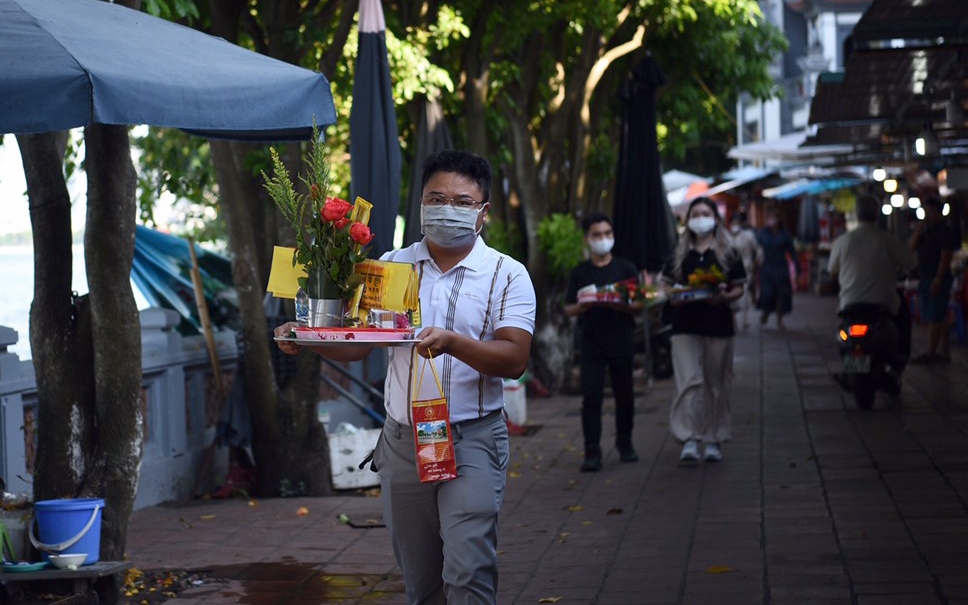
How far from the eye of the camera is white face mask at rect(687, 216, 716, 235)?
10.4 meters

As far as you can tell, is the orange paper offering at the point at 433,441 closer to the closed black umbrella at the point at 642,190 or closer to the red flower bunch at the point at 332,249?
the red flower bunch at the point at 332,249

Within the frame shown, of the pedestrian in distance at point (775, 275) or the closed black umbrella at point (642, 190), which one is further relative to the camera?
the pedestrian in distance at point (775, 275)

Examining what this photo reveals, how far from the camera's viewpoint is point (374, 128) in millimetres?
9219

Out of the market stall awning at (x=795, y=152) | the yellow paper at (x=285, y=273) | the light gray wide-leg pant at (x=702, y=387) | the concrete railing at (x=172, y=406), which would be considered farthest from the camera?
the market stall awning at (x=795, y=152)

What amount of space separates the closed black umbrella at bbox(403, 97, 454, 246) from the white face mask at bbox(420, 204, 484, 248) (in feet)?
23.3

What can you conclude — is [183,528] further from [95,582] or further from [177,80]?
[177,80]

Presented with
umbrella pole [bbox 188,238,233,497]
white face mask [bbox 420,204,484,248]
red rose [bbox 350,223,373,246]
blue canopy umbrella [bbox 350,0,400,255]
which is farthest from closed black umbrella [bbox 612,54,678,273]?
red rose [bbox 350,223,373,246]

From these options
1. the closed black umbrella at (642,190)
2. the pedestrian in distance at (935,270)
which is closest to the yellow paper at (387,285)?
the closed black umbrella at (642,190)

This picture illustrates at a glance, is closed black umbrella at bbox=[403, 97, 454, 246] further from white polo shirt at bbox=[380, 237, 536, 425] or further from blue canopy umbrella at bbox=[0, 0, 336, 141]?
white polo shirt at bbox=[380, 237, 536, 425]

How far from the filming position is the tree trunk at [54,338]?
669cm

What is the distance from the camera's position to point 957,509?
8.32m

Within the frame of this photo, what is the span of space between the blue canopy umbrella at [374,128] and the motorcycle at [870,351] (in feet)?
18.2

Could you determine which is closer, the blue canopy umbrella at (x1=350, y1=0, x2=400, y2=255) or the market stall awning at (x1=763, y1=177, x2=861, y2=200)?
the blue canopy umbrella at (x1=350, y1=0, x2=400, y2=255)

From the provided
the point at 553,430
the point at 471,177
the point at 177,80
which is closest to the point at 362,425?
the point at 553,430
